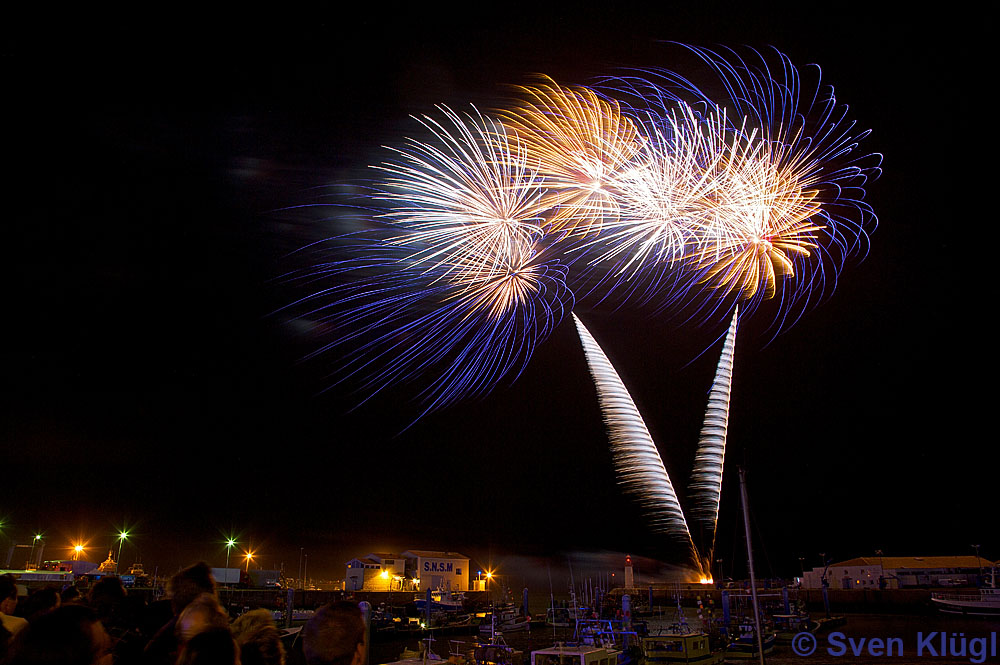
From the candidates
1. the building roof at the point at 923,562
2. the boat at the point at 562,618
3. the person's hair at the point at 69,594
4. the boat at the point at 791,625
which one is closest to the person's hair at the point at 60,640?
the person's hair at the point at 69,594

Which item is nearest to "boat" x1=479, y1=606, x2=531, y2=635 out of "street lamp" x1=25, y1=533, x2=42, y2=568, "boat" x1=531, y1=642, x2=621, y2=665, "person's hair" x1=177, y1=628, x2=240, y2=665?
"boat" x1=531, y1=642, x2=621, y2=665

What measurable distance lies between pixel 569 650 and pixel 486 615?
1246 inches

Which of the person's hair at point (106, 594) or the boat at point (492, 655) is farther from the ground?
the person's hair at point (106, 594)

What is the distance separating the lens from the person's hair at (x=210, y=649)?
110 inches

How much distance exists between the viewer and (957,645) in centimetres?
2869

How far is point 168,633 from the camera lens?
434 centimetres

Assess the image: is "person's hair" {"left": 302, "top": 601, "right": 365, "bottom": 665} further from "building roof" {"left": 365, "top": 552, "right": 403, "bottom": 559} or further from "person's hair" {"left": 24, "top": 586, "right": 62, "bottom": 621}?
"building roof" {"left": 365, "top": 552, "right": 403, "bottom": 559}

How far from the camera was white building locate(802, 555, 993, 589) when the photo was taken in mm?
73250

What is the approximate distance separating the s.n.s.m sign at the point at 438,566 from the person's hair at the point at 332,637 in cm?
6208

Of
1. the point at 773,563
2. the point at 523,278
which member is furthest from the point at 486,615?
the point at 773,563

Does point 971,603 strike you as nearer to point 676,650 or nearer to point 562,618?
point 562,618

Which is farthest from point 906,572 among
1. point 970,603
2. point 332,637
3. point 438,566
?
point 332,637

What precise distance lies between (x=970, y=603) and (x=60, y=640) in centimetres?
6596

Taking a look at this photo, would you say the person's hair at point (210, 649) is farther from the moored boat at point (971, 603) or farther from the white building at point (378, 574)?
the moored boat at point (971, 603)
